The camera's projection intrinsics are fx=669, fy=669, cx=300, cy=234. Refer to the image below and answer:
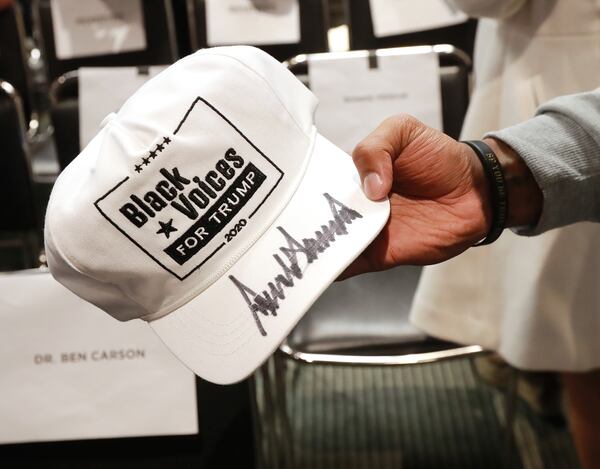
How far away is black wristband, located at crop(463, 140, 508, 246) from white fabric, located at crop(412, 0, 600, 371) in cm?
27

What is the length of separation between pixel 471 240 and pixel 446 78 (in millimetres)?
656

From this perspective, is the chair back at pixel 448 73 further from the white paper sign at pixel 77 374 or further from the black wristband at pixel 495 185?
the white paper sign at pixel 77 374

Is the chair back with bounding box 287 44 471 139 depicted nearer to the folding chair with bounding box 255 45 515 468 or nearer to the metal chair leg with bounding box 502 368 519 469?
the folding chair with bounding box 255 45 515 468

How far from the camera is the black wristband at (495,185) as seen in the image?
82 cm

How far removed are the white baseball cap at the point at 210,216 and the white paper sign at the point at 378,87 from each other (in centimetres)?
66

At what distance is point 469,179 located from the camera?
84 centimetres

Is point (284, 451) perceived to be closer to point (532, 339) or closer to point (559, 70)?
point (532, 339)

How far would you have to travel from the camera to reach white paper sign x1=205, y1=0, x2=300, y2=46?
1.62 meters

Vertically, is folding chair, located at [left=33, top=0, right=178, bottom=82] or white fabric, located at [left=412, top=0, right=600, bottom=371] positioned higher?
folding chair, located at [left=33, top=0, right=178, bottom=82]

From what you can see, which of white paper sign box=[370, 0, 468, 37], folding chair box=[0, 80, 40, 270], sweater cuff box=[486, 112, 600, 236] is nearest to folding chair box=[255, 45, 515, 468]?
white paper sign box=[370, 0, 468, 37]

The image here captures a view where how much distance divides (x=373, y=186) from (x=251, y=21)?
3.35ft

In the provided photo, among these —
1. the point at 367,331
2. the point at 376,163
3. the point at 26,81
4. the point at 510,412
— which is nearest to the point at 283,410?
the point at 367,331

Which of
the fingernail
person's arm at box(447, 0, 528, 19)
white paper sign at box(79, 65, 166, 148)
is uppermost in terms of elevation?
person's arm at box(447, 0, 528, 19)
